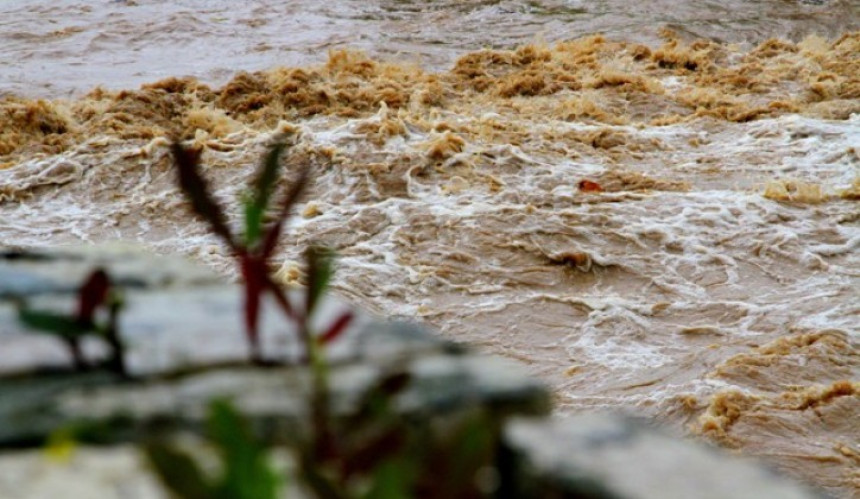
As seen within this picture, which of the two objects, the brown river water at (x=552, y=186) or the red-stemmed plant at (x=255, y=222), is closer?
the red-stemmed plant at (x=255, y=222)

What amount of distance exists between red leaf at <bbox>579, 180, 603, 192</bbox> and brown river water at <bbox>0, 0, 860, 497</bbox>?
4 cm

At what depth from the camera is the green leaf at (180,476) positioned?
0.50 m

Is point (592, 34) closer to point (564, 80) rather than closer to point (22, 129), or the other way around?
point (564, 80)

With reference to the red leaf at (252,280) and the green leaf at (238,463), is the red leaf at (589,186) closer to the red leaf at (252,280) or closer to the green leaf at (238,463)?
the red leaf at (252,280)

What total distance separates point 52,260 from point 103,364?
1.26ft

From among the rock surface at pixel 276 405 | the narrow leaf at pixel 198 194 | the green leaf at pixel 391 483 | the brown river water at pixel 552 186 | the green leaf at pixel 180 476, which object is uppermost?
the narrow leaf at pixel 198 194

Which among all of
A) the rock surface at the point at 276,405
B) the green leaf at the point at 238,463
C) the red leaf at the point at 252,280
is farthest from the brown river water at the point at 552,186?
the green leaf at the point at 238,463

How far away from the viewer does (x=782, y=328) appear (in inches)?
226

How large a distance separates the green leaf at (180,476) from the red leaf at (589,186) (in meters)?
7.50

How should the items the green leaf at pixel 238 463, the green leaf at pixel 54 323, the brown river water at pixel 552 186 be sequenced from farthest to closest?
the brown river water at pixel 552 186 < the green leaf at pixel 54 323 < the green leaf at pixel 238 463

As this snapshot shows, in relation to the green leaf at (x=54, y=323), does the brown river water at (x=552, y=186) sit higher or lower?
lower

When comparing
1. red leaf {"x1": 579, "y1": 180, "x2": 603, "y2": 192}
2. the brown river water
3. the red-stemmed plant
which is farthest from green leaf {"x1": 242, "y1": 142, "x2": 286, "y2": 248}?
red leaf {"x1": 579, "y1": 180, "x2": 603, "y2": 192}

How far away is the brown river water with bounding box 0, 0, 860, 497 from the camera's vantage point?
17.5 feet

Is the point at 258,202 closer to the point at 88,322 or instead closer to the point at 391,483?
the point at 391,483
